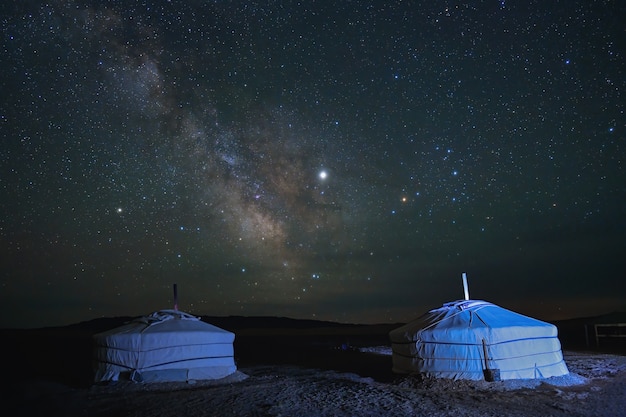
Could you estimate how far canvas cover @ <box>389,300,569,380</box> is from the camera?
7.74m

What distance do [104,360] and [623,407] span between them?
9.25 m

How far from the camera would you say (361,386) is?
309 inches

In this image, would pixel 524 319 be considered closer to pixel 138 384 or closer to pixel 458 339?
pixel 458 339

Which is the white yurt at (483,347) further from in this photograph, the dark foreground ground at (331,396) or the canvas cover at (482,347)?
the dark foreground ground at (331,396)

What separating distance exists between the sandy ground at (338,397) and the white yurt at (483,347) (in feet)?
0.95

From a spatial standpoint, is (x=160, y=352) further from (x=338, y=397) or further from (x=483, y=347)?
(x=483, y=347)

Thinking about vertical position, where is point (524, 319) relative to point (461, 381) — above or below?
above

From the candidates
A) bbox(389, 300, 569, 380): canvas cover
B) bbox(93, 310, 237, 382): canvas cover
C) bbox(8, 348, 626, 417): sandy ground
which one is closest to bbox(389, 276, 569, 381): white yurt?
bbox(389, 300, 569, 380): canvas cover

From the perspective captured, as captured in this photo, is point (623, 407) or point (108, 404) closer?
point (623, 407)

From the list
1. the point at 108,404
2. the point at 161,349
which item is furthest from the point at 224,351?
the point at 108,404

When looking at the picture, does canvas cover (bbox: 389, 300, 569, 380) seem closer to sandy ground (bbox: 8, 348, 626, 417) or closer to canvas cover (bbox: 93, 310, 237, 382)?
sandy ground (bbox: 8, 348, 626, 417)

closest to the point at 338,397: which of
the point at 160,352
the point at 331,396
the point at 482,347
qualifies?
the point at 331,396

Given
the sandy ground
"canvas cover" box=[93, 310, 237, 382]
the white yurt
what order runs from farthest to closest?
"canvas cover" box=[93, 310, 237, 382]
the white yurt
the sandy ground

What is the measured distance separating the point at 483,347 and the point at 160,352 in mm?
6509
